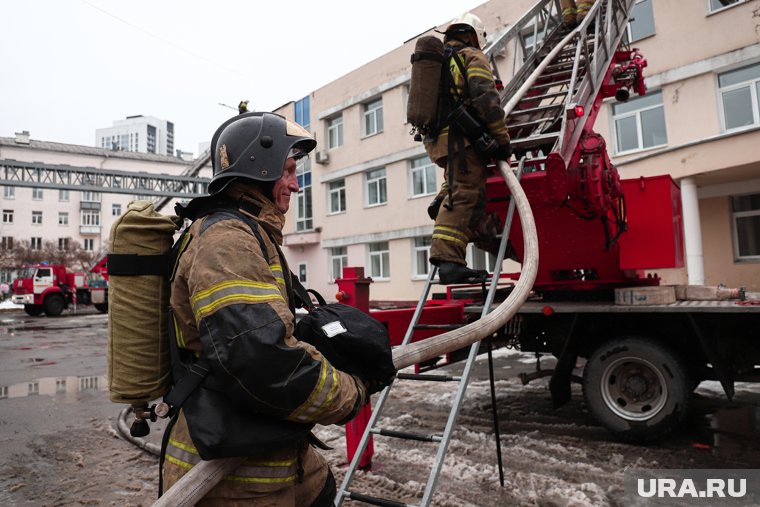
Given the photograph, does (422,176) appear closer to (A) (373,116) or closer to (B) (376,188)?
(B) (376,188)

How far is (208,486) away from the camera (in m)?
1.38

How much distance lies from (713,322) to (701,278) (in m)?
8.63

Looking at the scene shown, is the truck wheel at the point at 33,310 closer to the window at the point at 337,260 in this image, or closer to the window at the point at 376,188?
the window at the point at 337,260

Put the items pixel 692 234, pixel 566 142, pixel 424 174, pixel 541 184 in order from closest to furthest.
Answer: pixel 541 184 → pixel 566 142 → pixel 692 234 → pixel 424 174

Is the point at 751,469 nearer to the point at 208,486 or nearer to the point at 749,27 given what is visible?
the point at 208,486

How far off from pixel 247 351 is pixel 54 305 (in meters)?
29.5

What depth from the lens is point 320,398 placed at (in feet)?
4.60

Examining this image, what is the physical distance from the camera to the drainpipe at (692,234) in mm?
11672

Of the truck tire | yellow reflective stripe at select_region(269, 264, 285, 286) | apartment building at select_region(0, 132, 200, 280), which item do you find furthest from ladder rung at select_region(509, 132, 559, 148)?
apartment building at select_region(0, 132, 200, 280)

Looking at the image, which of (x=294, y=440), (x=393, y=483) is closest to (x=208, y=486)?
(x=294, y=440)

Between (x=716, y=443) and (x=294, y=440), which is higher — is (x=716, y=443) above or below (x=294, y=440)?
below

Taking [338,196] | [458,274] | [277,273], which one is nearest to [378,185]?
[338,196]

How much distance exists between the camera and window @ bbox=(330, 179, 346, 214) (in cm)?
2373

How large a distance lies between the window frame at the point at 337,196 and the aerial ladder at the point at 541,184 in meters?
17.3
